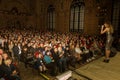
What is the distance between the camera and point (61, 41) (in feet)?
32.3

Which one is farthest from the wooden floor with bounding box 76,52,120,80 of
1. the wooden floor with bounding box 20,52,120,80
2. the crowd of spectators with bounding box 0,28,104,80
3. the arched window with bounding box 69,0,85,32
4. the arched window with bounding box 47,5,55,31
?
the arched window with bounding box 47,5,55,31

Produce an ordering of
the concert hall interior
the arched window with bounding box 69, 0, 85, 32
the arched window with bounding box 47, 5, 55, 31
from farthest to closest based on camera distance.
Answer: the arched window with bounding box 47, 5, 55, 31
the arched window with bounding box 69, 0, 85, 32
the concert hall interior

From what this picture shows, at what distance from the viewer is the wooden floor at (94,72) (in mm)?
5852

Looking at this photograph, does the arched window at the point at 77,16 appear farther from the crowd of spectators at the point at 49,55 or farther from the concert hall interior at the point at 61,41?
the crowd of spectators at the point at 49,55

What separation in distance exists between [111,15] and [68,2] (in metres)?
5.76

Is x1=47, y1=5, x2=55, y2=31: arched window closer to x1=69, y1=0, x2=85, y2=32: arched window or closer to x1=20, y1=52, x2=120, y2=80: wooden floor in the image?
x1=69, y1=0, x2=85, y2=32: arched window

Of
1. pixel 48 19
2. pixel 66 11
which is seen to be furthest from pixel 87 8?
pixel 48 19

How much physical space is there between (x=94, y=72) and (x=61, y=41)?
4121 millimetres

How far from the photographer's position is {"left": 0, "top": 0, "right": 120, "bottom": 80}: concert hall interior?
6.29 metres

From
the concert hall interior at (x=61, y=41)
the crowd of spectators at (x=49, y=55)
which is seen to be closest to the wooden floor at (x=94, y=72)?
the concert hall interior at (x=61, y=41)

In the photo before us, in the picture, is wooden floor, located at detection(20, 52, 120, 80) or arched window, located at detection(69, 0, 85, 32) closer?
wooden floor, located at detection(20, 52, 120, 80)


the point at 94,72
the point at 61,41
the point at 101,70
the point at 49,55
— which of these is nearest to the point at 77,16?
the point at 61,41

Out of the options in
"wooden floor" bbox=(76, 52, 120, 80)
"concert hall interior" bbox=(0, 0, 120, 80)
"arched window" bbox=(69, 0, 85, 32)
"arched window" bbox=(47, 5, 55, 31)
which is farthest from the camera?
"arched window" bbox=(47, 5, 55, 31)

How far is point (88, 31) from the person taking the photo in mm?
13977
